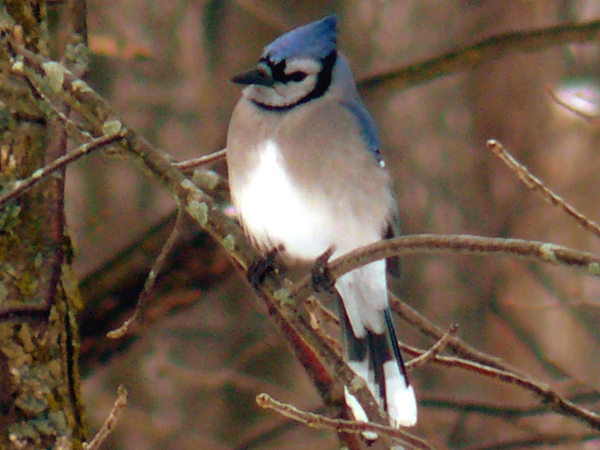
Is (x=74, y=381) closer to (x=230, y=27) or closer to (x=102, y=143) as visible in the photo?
(x=102, y=143)

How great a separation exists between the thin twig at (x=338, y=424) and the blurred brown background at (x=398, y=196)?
1.81 meters

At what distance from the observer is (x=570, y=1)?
3.14 metres

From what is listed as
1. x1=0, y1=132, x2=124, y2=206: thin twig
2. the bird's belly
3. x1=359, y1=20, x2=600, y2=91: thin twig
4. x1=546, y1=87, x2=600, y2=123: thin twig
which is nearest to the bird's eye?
the bird's belly

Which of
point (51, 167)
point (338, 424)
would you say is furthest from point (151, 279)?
point (338, 424)

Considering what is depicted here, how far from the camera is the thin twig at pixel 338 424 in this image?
0.90 meters

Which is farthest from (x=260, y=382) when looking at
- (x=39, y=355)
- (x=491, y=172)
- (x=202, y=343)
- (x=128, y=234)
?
(x=39, y=355)

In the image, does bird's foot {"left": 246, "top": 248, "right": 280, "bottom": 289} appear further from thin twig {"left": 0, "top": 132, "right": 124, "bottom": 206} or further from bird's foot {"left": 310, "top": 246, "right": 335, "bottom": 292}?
thin twig {"left": 0, "top": 132, "right": 124, "bottom": 206}

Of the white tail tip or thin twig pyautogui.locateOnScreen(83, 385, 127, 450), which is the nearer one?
thin twig pyautogui.locateOnScreen(83, 385, 127, 450)

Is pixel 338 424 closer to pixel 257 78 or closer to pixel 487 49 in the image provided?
pixel 257 78

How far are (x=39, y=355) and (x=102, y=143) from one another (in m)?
0.34

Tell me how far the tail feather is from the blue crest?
0.45 meters

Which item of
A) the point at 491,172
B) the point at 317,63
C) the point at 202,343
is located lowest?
the point at 202,343

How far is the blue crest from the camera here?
147 centimetres

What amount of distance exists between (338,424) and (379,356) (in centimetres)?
59
